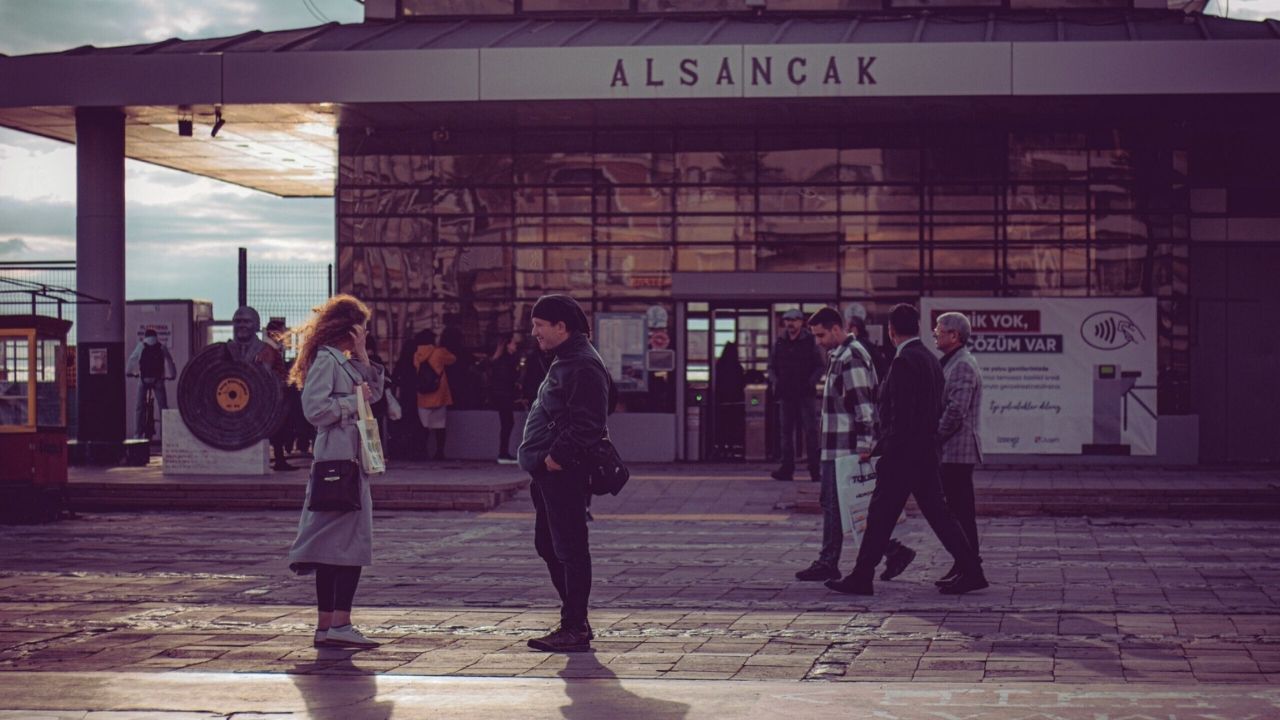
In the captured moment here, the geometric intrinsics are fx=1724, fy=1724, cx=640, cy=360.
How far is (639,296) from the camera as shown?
23.6 meters

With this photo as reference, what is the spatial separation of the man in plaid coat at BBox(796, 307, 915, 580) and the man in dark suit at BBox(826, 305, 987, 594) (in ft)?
1.56

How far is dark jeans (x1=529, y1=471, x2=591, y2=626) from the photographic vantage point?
325 inches

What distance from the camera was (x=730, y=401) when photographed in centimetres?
2317

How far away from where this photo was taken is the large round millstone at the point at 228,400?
62.0 ft

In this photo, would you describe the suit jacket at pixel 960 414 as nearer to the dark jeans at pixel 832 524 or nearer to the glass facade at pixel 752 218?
the dark jeans at pixel 832 524

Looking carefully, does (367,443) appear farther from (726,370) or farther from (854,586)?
(726,370)

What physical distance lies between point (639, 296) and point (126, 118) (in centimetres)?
723

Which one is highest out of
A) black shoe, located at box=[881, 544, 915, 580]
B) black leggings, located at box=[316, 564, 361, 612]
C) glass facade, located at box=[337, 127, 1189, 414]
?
glass facade, located at box=[337, 127, 1189, 414]

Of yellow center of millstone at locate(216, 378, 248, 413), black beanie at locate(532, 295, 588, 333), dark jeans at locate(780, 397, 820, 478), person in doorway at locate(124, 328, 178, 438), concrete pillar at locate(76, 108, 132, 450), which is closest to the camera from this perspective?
black beanie at locate(532, 295, 588, 333)

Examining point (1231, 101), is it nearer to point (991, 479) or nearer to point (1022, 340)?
point (1022, 340)

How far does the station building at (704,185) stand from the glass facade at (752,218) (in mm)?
31

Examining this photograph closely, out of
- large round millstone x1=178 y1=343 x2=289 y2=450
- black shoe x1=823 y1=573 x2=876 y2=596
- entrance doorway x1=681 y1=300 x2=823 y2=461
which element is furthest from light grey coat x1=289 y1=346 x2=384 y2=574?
entrance doorway x1=681 y1=300 x2=823 y2=461

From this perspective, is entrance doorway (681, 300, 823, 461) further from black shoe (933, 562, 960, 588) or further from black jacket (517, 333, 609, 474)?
black jacket (517, 333, 609, 474)

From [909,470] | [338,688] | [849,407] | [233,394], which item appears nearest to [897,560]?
[909,470]
